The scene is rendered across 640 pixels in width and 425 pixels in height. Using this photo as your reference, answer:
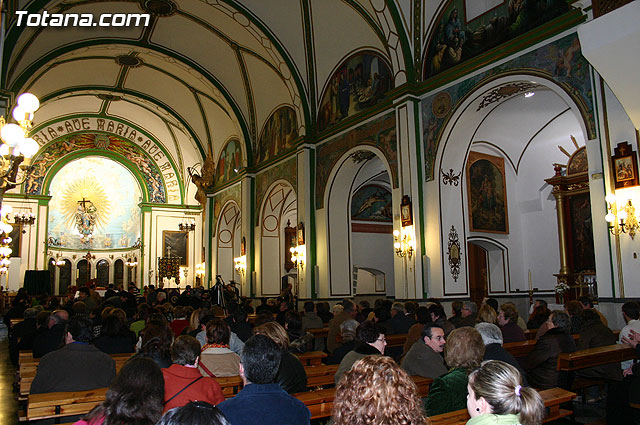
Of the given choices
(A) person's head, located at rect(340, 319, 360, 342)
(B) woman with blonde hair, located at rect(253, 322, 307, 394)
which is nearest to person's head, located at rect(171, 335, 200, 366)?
(B) woman with blonde hair, located at rect(253, 322, 307, 394)

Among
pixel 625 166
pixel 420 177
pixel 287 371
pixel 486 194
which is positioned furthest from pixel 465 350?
pixel 486 194

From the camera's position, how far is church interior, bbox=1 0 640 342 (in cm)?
901

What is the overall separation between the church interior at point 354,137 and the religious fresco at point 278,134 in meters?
0.09

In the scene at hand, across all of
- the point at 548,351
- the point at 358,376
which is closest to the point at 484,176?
the point at 548,351

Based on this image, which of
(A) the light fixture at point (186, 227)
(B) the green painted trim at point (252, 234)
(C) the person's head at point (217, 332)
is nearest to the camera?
(C) the person's head at point (217, 332)

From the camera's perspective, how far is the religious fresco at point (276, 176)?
16.9 metres

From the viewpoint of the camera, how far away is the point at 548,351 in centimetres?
566

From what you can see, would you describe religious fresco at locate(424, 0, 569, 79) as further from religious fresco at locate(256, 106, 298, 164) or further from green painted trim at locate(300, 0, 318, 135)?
religious fresco at locate(256, 106, 298, 164)

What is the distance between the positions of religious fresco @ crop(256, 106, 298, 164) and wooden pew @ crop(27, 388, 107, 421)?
13.1 metres

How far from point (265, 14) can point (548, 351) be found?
1279 centimetres

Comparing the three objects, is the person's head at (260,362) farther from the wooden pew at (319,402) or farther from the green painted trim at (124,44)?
the green painted trim at (124,44)

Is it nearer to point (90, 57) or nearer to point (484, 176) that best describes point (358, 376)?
point (484, 176)

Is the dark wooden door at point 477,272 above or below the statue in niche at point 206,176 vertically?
below

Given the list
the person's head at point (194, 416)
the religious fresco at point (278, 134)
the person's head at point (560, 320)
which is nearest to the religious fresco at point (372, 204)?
the religious fresco at point (278, 134)
